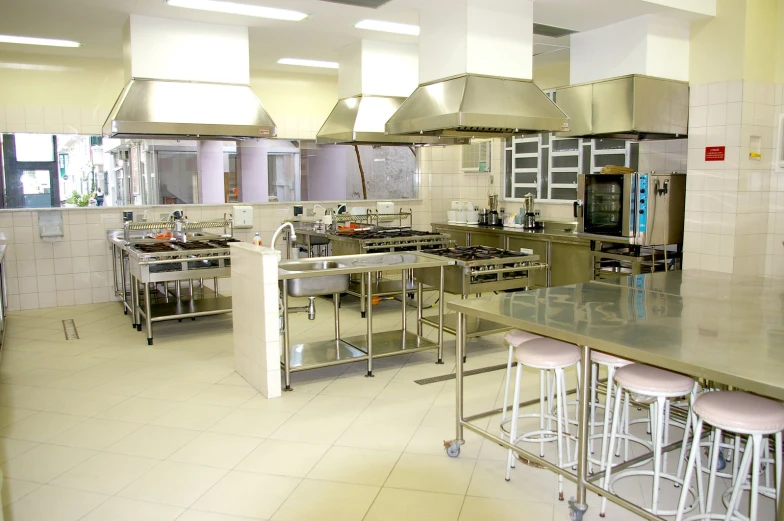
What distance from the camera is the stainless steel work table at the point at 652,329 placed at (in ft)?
6.72

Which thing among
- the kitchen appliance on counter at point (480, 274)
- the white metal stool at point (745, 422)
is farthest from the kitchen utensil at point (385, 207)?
the white metal stool at point (745, 422)

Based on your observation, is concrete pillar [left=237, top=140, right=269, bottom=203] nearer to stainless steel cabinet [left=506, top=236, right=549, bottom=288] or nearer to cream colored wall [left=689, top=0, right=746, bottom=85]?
stainless steel cabinet [left=506, top=236, right=549, bottom=288]

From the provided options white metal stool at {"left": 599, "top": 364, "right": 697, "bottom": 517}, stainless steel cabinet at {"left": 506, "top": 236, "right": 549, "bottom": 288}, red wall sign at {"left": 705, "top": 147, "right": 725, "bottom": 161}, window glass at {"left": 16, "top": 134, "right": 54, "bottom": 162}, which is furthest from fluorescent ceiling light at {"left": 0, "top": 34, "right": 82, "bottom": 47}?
white metal stool at {"left": 599, "top": 364, "right": 697, "bottom": 517}

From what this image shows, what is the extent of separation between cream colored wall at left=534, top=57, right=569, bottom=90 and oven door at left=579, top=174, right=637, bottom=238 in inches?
79.9

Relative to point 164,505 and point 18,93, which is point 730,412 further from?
point 18,93

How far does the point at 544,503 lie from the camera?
2799mm

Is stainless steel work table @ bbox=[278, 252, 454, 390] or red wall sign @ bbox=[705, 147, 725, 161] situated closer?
stainless steel work table @ bbox=[278, 252, 454, 390]

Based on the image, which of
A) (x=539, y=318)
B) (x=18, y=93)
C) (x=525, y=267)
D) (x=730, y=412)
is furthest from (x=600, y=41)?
(x=18, y=93)

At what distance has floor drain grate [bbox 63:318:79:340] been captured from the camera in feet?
19.1

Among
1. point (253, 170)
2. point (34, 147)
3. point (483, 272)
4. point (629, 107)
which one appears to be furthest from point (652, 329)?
point (34, 147)

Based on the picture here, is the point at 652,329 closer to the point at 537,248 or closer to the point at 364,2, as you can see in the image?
the point at 364,2

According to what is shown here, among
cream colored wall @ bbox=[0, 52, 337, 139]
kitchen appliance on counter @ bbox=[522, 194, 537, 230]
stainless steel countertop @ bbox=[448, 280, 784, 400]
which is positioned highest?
cream colored wall @ bbox=[0, 52, 337, 139]

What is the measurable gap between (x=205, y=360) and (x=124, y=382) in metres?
0.70

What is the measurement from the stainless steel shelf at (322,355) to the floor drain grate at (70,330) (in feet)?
7.89
